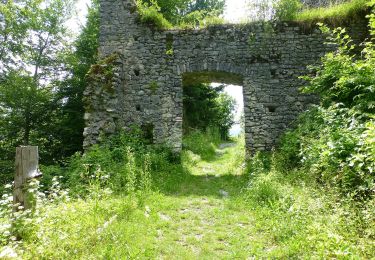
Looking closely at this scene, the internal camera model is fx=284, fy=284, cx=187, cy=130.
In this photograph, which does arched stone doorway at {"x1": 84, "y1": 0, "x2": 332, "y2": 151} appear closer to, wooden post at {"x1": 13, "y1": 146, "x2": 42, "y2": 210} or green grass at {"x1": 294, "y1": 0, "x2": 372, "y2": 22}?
green grass at {"x1": 294, "y1": 0, "x2": 372, "y2": 22}

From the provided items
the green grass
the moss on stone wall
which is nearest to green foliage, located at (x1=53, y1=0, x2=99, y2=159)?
the moss on stone wall

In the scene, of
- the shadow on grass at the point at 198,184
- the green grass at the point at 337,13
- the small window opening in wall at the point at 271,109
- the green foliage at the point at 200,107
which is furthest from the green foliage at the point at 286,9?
the green foliage at the point at 200,107

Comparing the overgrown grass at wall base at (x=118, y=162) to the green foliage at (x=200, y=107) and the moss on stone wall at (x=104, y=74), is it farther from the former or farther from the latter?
the green foliage at (x=200, y=107)

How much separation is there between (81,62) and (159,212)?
1019 cm

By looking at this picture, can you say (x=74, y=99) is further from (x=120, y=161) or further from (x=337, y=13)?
(x=337, y=13)

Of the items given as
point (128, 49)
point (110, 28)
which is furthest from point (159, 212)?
point (110, 28)

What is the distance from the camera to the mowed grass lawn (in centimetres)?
269

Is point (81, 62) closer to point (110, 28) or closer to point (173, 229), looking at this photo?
point (110, 28)

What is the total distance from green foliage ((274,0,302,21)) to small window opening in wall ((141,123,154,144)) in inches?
180

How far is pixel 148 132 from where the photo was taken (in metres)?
7.79

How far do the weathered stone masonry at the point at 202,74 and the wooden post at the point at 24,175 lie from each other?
163 inches

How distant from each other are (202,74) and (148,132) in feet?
7.30

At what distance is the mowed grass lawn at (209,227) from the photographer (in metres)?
2.69

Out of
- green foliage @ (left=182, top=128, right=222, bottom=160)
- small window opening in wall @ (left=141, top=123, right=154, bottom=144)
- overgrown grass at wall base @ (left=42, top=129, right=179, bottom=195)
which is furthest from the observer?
green foliage @ (left=182, top=128, right=222, bottom=160)
